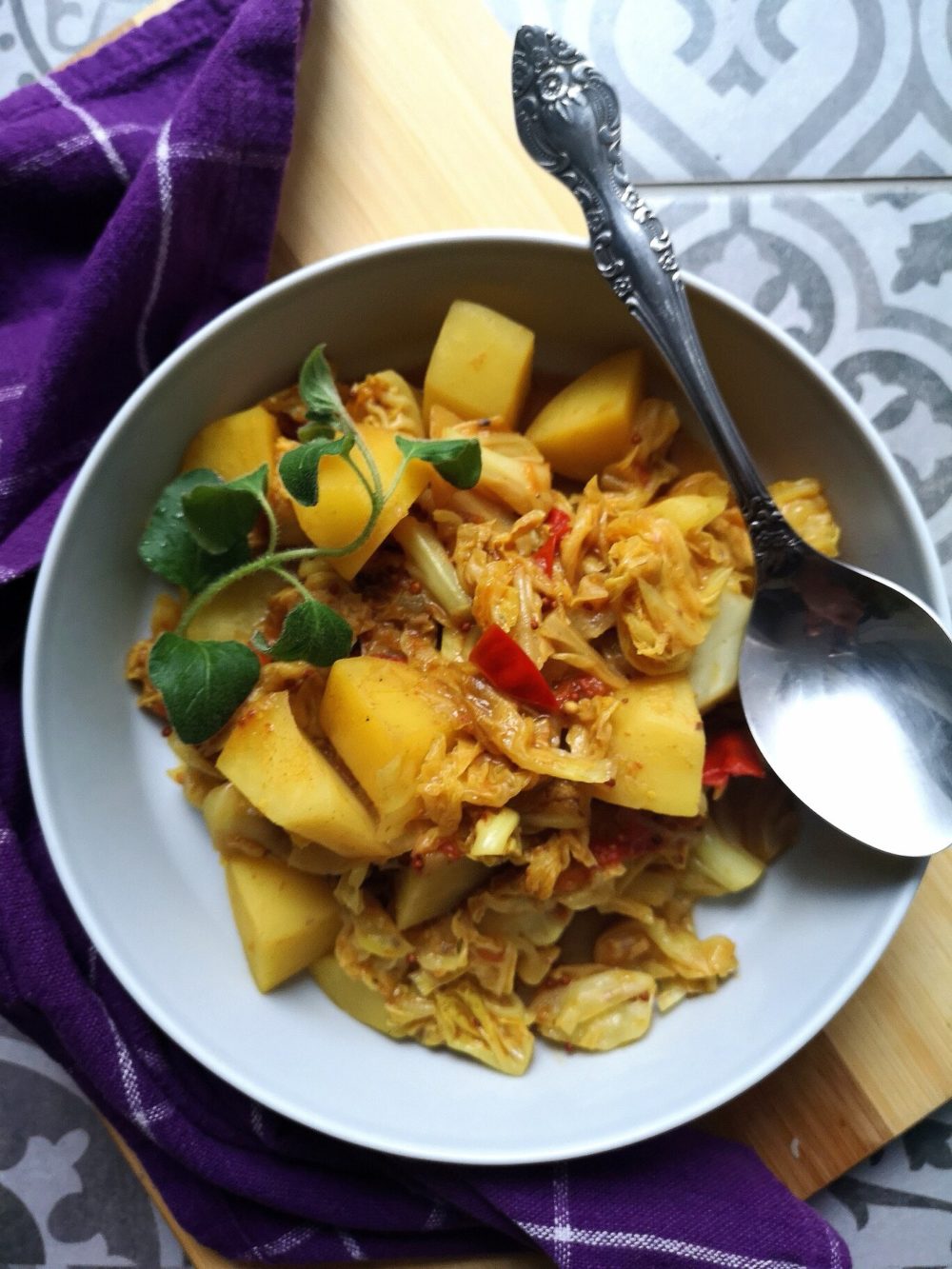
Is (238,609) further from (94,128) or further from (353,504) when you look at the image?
(94,128)

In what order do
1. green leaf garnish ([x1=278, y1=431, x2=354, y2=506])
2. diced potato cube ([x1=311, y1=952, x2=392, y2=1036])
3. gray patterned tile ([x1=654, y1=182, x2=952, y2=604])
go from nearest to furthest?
green leaf garnish ([x1=278, y1=431, x2=354, y2=506]) < diced potato cube ([x1=311, y1=952, x2=392, y2=1036]) < gray patterned tile ([x1=654, y1=182, x2=952, y2=604])

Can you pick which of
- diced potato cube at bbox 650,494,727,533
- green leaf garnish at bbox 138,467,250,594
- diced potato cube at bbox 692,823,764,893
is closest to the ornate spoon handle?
diced potato cube at bbox 650,494,727,533

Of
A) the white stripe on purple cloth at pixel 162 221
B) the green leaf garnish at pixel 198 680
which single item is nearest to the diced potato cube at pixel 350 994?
the green leaf garnish at pixel 198 680

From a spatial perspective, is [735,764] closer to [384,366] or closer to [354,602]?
[354,602]

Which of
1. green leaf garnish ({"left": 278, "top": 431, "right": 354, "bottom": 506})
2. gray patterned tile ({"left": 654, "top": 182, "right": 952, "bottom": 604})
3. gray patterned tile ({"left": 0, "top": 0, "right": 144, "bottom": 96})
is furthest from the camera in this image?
gray patterned tile ({"left": 0, "top": 0, "right": 144, "bottom": 96})

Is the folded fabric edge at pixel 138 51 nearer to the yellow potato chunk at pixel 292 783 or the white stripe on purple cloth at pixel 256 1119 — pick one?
the yellow potato chunk at pixel 292 783

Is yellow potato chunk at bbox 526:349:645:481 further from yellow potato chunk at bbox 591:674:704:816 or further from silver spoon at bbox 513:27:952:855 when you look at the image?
yellow potato chunk at bbox 591:674:704:816
